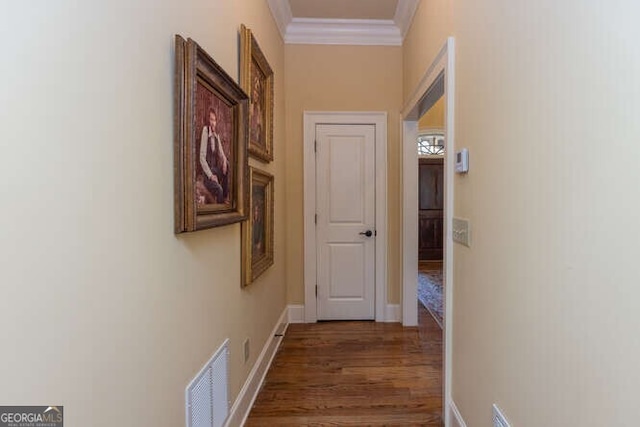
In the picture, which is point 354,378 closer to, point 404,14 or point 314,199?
point 314,199

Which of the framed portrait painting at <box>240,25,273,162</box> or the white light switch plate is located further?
the framed portrait painting at <box>240,25,273,162</box>

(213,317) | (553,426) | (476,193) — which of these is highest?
(476,193)

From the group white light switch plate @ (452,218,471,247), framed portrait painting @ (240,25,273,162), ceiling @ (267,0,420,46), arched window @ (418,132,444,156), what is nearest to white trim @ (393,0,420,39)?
ceiling @ (267,0,420,46)

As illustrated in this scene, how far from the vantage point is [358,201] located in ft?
11.8

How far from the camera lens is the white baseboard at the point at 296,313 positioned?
3.64m

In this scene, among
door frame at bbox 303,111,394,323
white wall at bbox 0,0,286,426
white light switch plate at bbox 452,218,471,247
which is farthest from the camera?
door frame at bbox 303,111,394,323

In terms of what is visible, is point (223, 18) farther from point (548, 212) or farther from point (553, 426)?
point (553, 426)

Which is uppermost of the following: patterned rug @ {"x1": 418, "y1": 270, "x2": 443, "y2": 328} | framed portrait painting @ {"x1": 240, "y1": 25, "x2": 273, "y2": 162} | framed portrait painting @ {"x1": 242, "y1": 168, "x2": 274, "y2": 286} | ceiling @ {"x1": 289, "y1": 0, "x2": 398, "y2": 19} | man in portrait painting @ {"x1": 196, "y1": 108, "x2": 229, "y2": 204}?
ceiling @ {"x1": 289, "y1": 0, "x2": 398, "y2": 19}

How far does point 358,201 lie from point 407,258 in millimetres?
752

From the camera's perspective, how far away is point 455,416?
1.84 m

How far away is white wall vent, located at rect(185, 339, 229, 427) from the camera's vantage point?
4.47 feet

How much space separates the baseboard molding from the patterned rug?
171 centimetres

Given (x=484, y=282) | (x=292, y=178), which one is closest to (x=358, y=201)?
(x=292, y=178)

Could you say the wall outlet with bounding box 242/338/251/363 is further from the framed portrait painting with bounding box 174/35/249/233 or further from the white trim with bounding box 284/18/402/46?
the white trim with bounding box 284/18/402/46
